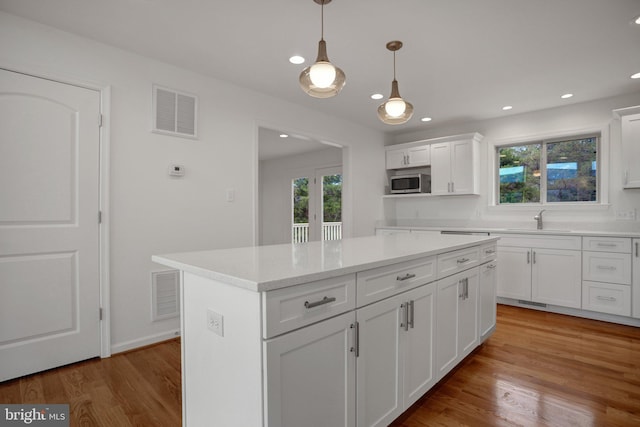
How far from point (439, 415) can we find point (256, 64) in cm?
300

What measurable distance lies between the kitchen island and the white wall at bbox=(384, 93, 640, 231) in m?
3.23

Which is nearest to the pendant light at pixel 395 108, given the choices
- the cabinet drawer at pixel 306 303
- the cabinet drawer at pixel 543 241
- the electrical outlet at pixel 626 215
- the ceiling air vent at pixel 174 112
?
the cabinet drawer at pixel 306 303

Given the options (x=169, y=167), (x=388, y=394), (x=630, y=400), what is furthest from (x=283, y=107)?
(x=630, y=400)

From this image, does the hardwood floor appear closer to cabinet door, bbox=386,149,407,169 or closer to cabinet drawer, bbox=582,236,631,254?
cabinet drawer, bbox=582,236,631,254

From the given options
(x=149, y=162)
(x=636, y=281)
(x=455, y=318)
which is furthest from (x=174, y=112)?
(x=636, y=281)

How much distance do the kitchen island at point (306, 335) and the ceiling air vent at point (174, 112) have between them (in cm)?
172

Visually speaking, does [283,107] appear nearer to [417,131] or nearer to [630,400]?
[417,131]

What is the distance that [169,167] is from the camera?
2949 mm

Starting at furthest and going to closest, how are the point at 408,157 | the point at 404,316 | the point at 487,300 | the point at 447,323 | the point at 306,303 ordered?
the point at 408,157
the point at 487,300
the point at 447,323
the point at 404,316
the point at 306,303

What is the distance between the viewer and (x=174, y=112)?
298cm

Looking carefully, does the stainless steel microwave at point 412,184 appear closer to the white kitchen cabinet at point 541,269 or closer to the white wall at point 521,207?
the white wall at point 521,207

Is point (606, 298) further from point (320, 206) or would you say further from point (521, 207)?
point (320, 206)

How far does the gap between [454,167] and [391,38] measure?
271 centimetres

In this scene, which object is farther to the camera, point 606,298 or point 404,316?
point 606,298
